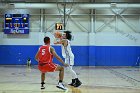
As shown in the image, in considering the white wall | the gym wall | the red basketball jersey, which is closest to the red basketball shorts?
the red basketball jersey

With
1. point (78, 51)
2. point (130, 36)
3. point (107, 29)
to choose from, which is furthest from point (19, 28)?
point (130, 36)

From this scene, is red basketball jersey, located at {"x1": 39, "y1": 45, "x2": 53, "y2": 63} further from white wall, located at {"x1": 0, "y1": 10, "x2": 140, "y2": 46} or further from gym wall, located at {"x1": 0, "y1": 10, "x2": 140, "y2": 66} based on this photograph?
white wall, located at {"x1": 0, "y1": 10, "x2": 140, "y2": 46}

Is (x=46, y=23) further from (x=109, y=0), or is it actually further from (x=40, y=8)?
(x=109, y=0)

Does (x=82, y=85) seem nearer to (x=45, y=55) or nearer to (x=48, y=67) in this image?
(x=48, y=67)

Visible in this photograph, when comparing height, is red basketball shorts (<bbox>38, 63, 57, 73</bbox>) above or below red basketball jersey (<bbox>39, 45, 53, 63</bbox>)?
below

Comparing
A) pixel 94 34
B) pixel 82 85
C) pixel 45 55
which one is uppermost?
pixel 94 34

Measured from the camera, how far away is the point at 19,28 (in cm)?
2919

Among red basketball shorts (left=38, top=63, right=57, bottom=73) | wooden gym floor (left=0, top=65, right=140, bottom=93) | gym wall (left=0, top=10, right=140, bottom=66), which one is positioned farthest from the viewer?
gym wall (left=0, top=10, right=140, bottom=66)

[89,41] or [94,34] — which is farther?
[89,41]

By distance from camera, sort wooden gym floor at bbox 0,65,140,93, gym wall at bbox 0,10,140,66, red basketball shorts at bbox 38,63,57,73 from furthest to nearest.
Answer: gym wall at bbox 0,10,140,66, wooden gym floor at bbox 0,65,140,93, red basketball shorts at bbox 38,63,57,73

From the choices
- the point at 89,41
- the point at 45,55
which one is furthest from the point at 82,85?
the point at 89,41

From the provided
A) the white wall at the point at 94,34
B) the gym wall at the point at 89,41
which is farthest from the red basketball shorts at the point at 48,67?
the white wall at the point at 94,34

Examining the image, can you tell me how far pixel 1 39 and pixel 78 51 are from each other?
7.48m

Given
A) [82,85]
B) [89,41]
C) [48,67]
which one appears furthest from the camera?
[89,41]
